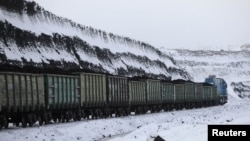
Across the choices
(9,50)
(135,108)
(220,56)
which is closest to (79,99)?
(135,108)

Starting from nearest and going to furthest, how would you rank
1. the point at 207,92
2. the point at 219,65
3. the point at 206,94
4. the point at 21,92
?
the point at 21,92, the point at 206,94, the point at 207,92, the point at 219,65

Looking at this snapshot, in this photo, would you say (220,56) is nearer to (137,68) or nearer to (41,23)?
(137,68)

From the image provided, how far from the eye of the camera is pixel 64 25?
83188mm

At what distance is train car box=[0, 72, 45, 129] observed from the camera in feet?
76.2

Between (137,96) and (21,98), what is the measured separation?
2213 cm

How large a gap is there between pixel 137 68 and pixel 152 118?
64.1 metres

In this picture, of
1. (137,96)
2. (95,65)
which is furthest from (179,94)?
(95,65)

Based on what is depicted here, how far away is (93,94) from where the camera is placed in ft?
116

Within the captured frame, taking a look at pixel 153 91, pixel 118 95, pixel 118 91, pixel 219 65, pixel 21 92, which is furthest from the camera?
pixel 219 65

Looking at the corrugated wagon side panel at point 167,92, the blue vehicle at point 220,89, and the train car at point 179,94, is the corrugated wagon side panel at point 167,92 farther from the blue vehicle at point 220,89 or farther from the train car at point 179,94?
the blue vehicle at point 220,89

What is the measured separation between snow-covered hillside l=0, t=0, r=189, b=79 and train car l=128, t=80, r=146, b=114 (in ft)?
21.0

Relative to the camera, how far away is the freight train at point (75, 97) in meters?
24.2

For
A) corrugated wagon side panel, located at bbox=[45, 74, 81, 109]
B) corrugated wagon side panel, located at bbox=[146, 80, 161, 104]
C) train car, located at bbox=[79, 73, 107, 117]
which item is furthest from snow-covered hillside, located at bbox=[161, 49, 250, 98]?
corrugated wagon side panel, located at bbox=[45, 74, 81, 109]

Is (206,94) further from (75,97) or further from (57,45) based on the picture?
(75,97)
